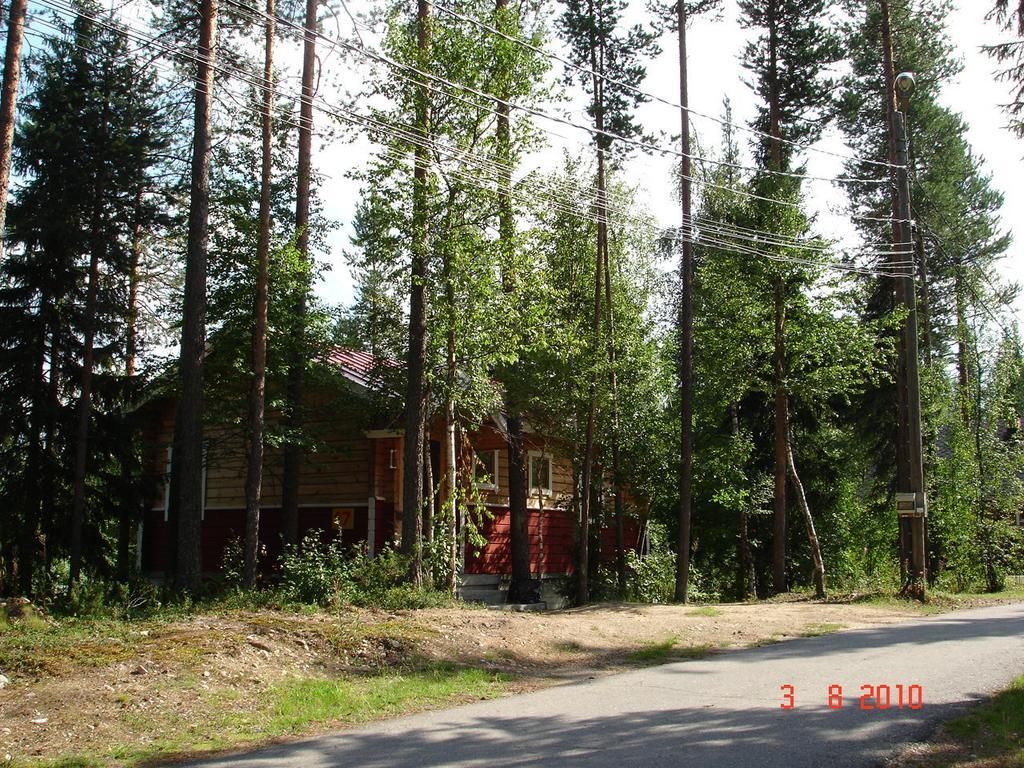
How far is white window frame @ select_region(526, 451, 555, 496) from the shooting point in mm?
25783

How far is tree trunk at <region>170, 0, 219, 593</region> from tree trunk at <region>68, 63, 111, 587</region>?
5.14 m

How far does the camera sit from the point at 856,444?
31469 millimetres

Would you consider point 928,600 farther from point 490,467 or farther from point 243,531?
point 243,531

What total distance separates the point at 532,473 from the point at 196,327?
39.5ft

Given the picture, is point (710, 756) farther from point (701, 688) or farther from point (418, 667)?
point (418, 667)

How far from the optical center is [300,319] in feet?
61.7

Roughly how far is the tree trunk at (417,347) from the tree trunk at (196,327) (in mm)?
3709

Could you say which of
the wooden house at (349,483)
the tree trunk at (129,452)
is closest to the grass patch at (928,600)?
the wooden house at (349,483)

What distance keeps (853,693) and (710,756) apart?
290 cm

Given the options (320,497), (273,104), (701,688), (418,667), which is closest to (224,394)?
(320,497)

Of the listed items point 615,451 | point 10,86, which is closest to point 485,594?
point 615,451

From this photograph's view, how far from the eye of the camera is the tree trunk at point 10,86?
14492 mm

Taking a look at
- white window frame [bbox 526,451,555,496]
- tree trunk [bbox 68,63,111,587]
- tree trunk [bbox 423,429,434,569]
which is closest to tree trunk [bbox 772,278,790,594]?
white window frame [bbox 526,451,555,496]

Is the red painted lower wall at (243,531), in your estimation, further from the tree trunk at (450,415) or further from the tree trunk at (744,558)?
A: the tree trunk at (744,558)
